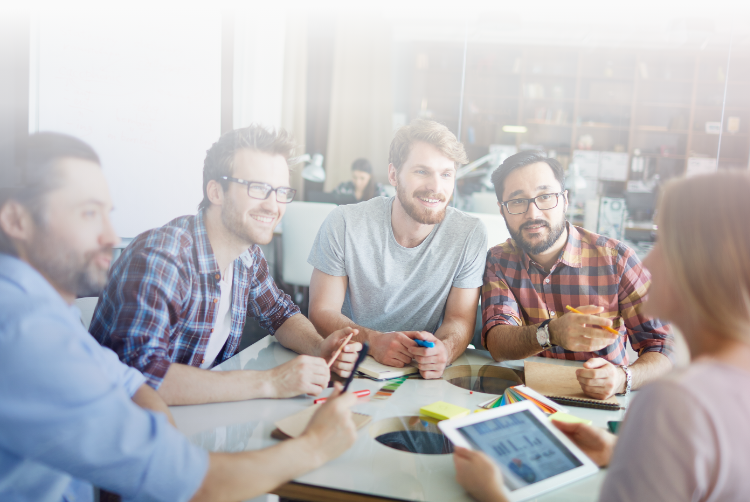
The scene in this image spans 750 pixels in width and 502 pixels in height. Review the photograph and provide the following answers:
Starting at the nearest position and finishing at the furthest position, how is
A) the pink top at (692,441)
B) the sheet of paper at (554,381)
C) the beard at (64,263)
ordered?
the pink top at (692,441)
the beard at (64,263)
the sheet of paper at (554,381)

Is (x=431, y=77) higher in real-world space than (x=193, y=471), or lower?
higher

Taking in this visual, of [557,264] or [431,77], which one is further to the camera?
[431,77]

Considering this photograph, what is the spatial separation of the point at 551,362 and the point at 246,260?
799 mm

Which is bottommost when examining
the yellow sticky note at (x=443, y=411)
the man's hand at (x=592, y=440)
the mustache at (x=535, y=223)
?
the yellow sticky note at (x=443, y=411)

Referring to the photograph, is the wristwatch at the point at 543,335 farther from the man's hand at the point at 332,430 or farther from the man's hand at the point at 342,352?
the man's hand at the point at 332,430

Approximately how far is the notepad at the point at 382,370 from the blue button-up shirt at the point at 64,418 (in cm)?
52

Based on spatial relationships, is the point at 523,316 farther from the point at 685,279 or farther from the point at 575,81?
the point at 575,81

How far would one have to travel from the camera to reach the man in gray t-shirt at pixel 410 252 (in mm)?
1564

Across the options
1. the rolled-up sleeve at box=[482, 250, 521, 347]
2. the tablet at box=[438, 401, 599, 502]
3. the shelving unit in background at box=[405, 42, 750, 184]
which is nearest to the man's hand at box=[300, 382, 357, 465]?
the tablet at box=[438, 401, 599, 502]

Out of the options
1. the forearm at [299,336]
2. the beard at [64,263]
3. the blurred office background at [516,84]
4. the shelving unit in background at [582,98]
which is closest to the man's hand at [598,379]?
the forearm at [299,336]

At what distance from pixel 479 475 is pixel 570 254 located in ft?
3.03

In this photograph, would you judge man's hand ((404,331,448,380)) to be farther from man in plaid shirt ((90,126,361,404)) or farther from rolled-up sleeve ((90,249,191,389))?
rolled-up sleeve ((90,249,191,389))

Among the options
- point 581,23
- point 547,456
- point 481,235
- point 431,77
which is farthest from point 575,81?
point 547,456

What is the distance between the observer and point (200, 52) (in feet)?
5.17
